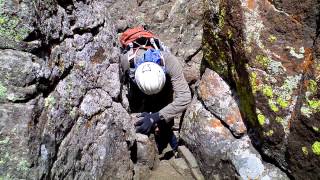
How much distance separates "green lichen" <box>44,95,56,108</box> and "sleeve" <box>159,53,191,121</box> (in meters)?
2.55

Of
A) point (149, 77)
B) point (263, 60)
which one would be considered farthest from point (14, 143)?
point (263, 60)

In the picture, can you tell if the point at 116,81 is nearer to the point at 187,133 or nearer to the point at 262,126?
the point at 187,133

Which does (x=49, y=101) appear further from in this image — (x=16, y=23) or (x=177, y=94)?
(x=177, y=94)

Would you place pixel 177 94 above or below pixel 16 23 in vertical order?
below

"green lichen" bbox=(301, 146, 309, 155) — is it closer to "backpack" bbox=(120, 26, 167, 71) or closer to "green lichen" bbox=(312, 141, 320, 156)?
"green lichen" bbox=(312, 141, 320, 156)

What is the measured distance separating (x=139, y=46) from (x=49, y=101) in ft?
8.75

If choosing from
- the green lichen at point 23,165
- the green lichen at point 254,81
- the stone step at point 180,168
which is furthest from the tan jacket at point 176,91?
the green lichen at point 23,165

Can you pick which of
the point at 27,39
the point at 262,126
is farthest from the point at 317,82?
the point at 27,39

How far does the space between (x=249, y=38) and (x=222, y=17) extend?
558mm

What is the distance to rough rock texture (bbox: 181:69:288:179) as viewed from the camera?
4.63m

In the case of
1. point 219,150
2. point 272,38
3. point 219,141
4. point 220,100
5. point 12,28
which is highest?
point 12,28

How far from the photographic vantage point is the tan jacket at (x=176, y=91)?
5.87 metres

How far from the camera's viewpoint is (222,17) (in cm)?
473

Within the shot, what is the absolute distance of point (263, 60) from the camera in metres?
4.26
